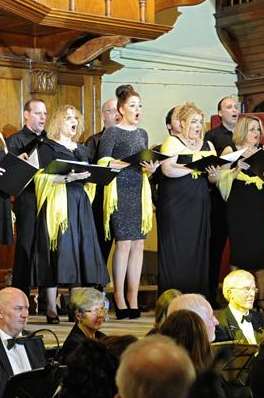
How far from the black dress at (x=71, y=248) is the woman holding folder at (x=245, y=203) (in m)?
1.07

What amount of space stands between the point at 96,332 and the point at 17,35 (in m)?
3.81

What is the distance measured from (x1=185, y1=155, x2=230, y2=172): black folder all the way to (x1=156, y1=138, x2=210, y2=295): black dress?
207mm

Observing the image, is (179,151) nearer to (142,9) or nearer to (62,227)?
(62,227)

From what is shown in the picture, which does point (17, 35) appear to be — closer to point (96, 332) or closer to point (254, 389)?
point (96, 332)

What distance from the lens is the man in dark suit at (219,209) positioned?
713cm

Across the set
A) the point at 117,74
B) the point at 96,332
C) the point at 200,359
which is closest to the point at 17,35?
the point at 117,74

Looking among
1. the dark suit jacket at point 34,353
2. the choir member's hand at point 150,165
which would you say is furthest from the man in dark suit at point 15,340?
the choir member's hand at point 150,165

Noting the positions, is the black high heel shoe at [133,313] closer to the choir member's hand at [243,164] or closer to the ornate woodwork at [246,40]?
the choir member's hand at [243,164]

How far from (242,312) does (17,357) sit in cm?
155

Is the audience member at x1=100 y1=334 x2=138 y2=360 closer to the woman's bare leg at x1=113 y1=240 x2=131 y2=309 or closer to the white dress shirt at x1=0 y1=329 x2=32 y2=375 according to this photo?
the white dress shirt at x1=0 y1=329 x2=32 y2=375

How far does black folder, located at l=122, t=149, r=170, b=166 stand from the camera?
20.4 ft

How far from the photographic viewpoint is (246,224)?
22.8 ft

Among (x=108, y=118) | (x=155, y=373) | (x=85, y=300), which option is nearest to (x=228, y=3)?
(x=108, y=118)

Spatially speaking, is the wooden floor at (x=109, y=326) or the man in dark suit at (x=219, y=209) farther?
the man in dark suit at (x=219, y=209)
